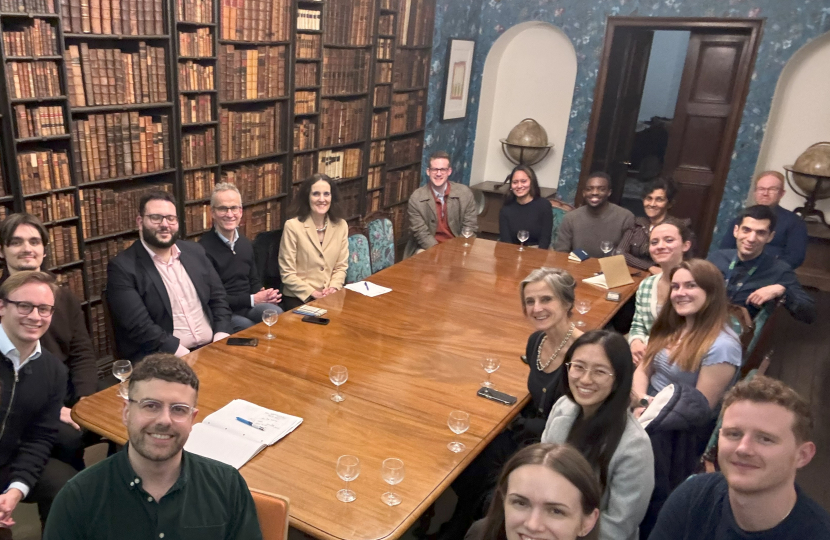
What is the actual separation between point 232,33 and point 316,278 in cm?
168

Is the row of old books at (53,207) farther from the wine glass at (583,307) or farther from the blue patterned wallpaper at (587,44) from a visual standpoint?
the blue patterned wallpaper at (587,44)

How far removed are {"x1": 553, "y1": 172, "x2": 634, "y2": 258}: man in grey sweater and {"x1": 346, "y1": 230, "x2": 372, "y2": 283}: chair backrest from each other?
150cm

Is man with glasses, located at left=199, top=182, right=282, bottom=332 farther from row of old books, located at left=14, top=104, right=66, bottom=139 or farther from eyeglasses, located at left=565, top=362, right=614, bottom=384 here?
eyeglasses, located at left=565, top=362, right=614, bottom=384

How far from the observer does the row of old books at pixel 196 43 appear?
365cm

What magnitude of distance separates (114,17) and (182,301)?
5.24ft

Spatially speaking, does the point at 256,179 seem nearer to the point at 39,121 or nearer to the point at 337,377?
the point at 39,121

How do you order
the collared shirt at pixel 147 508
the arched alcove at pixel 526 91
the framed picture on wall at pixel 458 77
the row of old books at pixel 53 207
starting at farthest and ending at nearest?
the arched alcove at pixel 526 91
the framed picture on wall at pixel 458 77
the row of old books at pixel 53 207
the collared shirt at pixel 147 508

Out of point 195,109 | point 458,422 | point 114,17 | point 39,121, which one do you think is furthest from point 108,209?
point 458,422

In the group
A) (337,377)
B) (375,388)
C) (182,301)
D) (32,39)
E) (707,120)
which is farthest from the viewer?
(707,120)

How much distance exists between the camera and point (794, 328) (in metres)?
5.00

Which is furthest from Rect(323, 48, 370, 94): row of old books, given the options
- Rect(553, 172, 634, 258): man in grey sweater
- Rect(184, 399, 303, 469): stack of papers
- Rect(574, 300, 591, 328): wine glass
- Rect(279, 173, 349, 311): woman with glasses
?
Rect(184, 399, 303, 469): stack of papers

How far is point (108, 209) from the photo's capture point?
3541 millimetres

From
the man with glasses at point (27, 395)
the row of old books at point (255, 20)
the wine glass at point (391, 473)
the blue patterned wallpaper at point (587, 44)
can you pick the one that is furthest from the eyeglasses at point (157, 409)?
the blue patterned wallpaper at point (587, 44)

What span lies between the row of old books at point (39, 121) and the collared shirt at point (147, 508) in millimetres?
2244
